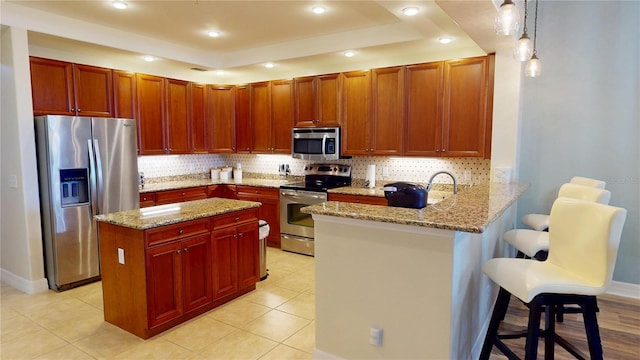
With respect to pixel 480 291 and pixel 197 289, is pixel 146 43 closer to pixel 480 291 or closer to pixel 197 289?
pixel 197 289

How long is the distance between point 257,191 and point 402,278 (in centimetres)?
366

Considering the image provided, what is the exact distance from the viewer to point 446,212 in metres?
2.19

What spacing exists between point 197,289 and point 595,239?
2.85 m

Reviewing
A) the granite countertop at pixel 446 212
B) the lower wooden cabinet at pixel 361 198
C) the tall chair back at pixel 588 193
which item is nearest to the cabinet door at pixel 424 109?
the lower wooden cabinet at pixel 361 198

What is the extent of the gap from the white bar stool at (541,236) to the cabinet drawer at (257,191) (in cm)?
316

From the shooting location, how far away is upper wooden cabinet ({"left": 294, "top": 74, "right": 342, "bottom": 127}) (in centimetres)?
504

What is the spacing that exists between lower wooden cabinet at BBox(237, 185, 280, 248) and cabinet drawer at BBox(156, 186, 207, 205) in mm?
698

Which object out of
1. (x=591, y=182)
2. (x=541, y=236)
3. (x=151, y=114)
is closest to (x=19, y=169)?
(x=151, y=114)

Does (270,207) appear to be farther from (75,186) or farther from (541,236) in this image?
(541,236)

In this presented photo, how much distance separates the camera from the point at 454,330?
6.69ft

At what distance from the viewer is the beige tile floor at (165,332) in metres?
2.69

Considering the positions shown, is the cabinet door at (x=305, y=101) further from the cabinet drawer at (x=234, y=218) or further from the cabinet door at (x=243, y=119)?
the cabinet drawer at (x=234, y=218)

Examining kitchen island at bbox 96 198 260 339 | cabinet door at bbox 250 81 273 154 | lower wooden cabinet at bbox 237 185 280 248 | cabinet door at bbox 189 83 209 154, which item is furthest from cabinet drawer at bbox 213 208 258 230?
cabinet door at bbox 189 83 209 154

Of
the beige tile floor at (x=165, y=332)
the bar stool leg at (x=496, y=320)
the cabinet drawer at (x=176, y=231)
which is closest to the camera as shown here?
the bar stool leg at (x=496, y=320)
